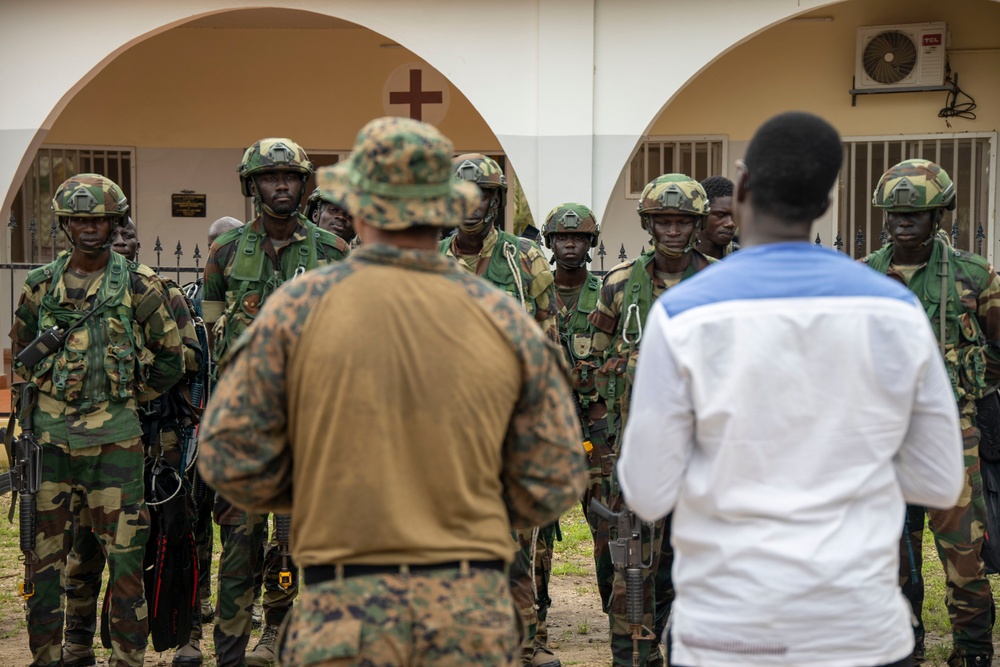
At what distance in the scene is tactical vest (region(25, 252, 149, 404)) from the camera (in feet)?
18.8

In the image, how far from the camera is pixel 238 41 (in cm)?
1435

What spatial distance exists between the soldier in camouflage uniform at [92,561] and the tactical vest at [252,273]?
0.80ft

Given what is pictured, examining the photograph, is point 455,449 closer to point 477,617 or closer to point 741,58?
point 477,617

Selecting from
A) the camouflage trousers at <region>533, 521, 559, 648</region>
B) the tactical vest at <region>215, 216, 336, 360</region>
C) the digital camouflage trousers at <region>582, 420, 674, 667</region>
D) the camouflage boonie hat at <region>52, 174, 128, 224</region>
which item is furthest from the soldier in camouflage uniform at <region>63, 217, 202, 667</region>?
the digital camouflage trousers at <region>582, 420, 674, 667</region>

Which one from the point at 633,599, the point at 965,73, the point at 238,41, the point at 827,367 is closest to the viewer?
the point at 827,367

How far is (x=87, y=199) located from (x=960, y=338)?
4.12 m

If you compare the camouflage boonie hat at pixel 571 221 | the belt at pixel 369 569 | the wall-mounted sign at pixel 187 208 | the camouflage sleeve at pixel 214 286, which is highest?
the wall-mounted sign at pixel 187 208

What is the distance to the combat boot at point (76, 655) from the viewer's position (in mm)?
6254

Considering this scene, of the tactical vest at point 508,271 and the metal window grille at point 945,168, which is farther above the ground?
the metal window grille at point 945,168

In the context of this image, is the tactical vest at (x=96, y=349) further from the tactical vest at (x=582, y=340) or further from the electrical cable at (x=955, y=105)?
the electrical cable at (x=955, y=105)

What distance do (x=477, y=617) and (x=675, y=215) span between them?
361 centimetres

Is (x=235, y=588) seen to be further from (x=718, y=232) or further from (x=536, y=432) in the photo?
(x=536, y=432)

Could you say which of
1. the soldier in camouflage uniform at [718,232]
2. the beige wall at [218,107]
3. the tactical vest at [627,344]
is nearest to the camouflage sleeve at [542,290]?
the tactical vest at [627,344]

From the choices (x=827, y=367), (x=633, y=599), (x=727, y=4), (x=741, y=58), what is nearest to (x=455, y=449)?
(x=827, y=367)
